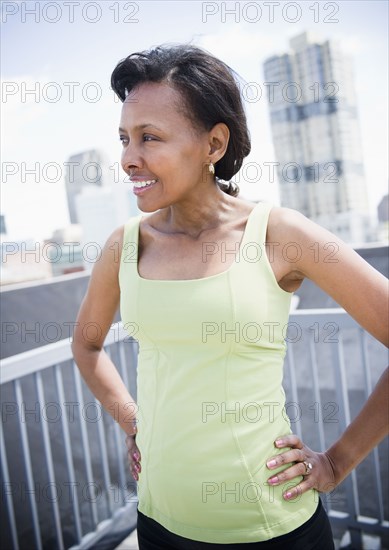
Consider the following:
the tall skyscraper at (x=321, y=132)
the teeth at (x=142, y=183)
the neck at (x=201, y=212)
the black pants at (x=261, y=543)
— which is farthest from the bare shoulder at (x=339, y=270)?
the tall skyscraper at (x=321, y=132)

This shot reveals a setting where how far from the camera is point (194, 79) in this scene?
108cm

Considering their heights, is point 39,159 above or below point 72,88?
below

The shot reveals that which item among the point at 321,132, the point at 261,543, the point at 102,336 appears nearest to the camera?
the point at 261,543

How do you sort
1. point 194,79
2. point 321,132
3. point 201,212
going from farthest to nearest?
point 321,132 → point 201,212 → point 194,79

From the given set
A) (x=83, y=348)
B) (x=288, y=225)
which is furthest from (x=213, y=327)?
A: (x=83, y=348)

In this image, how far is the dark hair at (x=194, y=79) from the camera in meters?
1.08

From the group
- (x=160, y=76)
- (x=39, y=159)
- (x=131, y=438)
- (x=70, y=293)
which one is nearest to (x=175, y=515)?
(x=131, y=438)

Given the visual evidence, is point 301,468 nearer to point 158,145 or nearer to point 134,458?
point 134,458

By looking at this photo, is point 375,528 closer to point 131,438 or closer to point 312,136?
point 131,438

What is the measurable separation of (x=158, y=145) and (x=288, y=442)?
71 cm

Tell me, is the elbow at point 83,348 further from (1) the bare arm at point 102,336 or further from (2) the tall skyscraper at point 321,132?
(2) the tall skyscraper at point 321,132

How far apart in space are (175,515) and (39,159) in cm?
181

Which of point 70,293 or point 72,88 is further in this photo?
point 70,293

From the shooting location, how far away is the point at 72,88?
2.13 m
